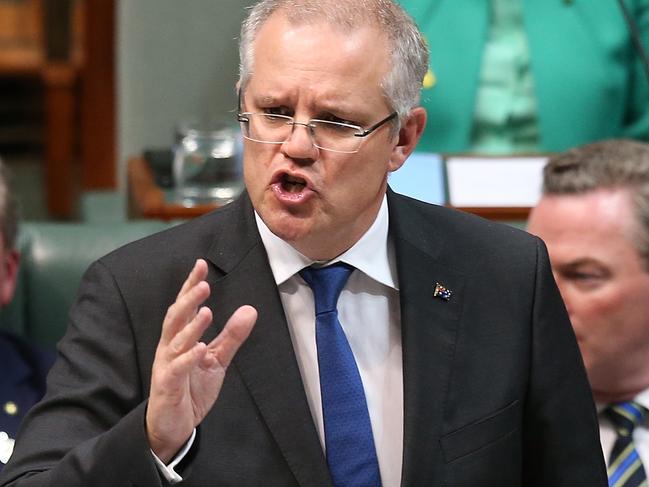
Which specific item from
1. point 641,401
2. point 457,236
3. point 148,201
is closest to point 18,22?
point 148,201

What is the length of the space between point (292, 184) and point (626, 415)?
31.9 inches

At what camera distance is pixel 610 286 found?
1.99m

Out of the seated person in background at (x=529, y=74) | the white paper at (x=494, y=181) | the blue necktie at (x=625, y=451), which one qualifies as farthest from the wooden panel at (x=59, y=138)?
the blue necktie at (x=625, y=451)

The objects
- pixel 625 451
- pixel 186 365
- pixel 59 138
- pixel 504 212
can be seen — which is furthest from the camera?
pixel 59 138

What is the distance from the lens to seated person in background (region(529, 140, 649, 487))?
199cm

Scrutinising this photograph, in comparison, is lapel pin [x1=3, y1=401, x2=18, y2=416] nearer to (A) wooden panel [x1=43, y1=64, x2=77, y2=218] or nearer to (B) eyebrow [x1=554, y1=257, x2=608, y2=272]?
(B) eyebrow [x1=554, y1=257, x2=608, y2=272]

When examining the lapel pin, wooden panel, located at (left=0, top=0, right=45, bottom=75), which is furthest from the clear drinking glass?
wooden panel, located at (left=0, top=0, right=45, bottom=75)

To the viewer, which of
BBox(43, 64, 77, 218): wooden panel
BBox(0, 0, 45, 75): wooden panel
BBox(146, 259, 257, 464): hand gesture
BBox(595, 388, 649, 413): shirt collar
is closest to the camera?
BBox(146, 259, 257, 464): hand gesture

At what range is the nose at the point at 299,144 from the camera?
1426 millimetres

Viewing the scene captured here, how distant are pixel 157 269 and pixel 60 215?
3833 mm

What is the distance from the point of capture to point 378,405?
154 centimetres

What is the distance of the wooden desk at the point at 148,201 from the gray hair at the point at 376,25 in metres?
1.01

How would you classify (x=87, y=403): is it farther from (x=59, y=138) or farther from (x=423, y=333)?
(x=59, y=138)

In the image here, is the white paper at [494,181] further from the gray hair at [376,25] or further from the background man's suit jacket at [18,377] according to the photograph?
the gray hair at [376,25]
